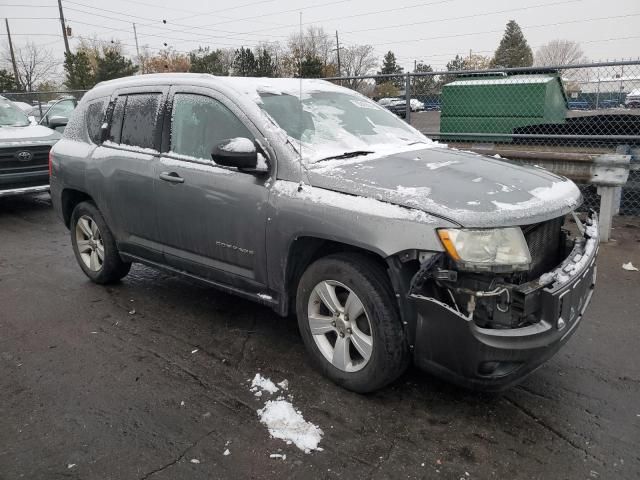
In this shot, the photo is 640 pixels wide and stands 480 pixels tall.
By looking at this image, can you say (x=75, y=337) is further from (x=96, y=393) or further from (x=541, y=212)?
(x=541, y=212)

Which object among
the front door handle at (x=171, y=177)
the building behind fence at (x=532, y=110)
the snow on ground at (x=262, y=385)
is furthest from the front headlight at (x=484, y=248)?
the building behind fence at (x=532, y=110)

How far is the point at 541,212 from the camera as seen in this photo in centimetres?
271

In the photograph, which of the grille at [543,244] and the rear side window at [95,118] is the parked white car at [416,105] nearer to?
the rear side window at [95,118]

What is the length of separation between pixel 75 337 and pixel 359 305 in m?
2.32

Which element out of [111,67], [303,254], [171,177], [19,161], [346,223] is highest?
[111,67]

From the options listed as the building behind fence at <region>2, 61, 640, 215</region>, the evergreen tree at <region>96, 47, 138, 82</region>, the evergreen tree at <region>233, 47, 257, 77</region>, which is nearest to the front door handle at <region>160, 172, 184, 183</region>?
the building behind fence at <region>2, 61, 640, 215</region>

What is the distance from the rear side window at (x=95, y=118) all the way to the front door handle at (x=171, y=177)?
1.16 meters

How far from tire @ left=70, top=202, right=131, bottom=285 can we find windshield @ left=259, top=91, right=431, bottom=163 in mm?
2088

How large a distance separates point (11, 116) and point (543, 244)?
9071 mm

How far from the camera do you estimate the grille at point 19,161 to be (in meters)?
7.96

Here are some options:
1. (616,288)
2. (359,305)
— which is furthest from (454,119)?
(359,305)

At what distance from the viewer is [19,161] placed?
26.6ft

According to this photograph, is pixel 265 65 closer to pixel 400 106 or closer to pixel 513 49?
pixel 400 106

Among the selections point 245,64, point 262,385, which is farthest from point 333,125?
point 245,64
